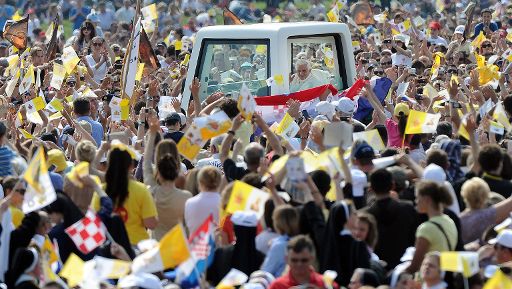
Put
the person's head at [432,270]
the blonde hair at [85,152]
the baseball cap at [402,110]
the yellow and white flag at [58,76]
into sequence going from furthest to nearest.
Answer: the yellow and white flag at [58,76] → the baseball cap at [402,110] → the blonde hair at [85,152] → the person's head at [432,270]

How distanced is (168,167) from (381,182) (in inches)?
65.5

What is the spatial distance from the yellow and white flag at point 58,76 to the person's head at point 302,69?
9.74ft

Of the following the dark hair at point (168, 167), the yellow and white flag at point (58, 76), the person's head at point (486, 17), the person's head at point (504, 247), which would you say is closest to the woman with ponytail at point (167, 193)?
the dark hair at point (168, 167)

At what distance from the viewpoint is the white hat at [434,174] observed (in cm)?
1030

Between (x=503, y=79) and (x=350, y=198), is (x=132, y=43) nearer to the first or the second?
(x=503, y=79)

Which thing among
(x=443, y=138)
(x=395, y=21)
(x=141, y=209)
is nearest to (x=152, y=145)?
(x=141, y=209)

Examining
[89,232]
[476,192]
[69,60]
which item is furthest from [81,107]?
[476,192]

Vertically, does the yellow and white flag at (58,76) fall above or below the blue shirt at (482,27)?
above

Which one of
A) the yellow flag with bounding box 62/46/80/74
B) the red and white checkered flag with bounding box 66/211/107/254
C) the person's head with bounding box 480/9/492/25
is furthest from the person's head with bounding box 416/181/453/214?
the person's head with bounding box 480/9/492/25

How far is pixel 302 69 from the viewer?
53.7 ft

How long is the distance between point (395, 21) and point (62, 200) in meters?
15.0

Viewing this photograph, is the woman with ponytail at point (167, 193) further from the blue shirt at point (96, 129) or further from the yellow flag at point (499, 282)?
the blue shirt at point (96, 129)

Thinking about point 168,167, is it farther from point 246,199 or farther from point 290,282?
point 290,282

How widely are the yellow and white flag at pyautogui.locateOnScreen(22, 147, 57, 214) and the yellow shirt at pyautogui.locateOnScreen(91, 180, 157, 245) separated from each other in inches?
26.8
